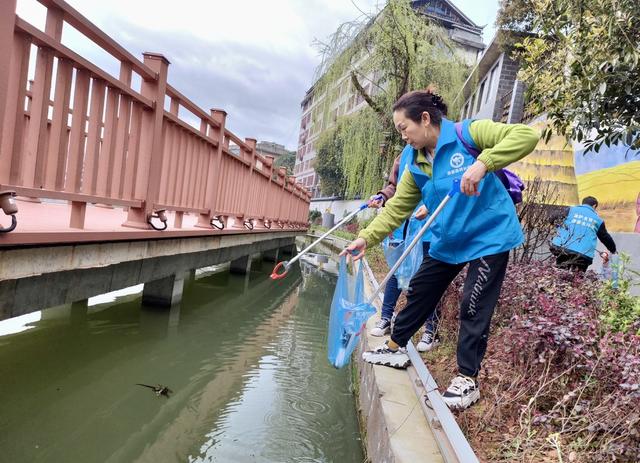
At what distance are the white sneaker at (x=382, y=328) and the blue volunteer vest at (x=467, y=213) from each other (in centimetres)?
158

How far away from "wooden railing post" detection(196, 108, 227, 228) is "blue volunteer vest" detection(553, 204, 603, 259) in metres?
3.80

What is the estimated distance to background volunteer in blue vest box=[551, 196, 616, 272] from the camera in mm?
4227

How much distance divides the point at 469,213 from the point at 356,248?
649 millimetres

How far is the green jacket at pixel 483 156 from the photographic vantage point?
2086mm

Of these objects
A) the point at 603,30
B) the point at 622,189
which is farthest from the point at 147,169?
the point at 622,189

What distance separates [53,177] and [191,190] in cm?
227

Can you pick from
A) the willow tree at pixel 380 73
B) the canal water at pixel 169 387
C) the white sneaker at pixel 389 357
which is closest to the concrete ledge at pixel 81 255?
the canal water at pixel 169 387

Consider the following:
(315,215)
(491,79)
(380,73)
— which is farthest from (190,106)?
(315,215)

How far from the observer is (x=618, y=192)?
6336mm

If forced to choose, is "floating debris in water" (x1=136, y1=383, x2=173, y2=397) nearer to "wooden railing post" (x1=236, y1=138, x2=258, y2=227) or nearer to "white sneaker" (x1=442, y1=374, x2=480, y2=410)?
"white sneaker" (x1=442, y1=374, x2=480, y2=410)

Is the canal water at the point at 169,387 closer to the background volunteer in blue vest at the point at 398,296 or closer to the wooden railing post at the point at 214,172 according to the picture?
the background volunteer in blue vest at the point at 398,296

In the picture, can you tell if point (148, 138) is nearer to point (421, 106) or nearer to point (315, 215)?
point (421, 106)

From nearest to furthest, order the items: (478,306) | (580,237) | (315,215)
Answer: (478,306) → (580,237) → (315,215)

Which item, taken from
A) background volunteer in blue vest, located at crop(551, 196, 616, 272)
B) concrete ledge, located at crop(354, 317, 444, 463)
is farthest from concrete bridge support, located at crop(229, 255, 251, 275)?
concrete ledge, located at crop(354, 317, 444, 463)
